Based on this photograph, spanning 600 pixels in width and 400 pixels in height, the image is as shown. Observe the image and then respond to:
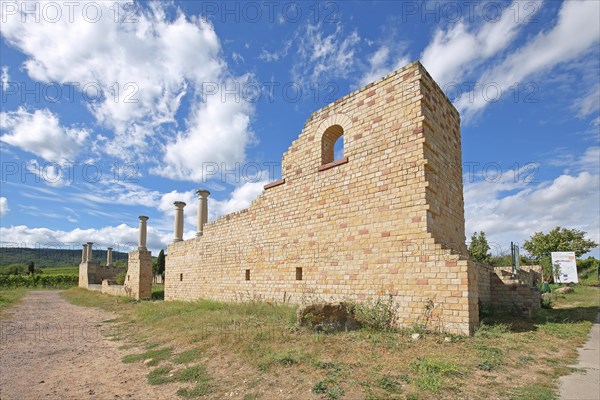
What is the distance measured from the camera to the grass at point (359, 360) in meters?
4.23

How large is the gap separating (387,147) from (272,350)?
16.7ft

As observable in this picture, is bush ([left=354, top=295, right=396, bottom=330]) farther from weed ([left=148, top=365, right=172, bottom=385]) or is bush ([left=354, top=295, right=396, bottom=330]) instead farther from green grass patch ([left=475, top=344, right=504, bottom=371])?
weed ([left=148, top=365, right=172, bottom=385])

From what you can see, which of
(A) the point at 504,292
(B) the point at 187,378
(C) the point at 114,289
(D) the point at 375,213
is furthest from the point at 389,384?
(C) the point at 114,289

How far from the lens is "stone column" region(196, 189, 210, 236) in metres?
14.8

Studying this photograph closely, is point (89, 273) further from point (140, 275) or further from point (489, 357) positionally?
point (489, 357)

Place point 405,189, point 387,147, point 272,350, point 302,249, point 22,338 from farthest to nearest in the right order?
1. point 302,249
2. point 22,338
3. point 387,147
4. point 405,189
5. point 272,350

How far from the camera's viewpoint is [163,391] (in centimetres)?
465

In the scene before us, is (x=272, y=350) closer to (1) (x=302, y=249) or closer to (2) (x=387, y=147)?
(1) (x=302, y=249)

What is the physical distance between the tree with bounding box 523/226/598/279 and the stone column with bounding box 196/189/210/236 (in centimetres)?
2578

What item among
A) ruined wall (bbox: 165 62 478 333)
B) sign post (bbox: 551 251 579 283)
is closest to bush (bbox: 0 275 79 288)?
ruined wall (bbox: 165 62 478 333)

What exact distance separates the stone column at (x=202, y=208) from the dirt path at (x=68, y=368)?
215 inches

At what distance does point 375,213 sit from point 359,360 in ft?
11.9

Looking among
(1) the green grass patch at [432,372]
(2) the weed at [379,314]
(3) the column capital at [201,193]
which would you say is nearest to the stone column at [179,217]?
(3) the column capital at [201,193]

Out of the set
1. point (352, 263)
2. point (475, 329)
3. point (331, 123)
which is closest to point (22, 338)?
point (352, 263)
